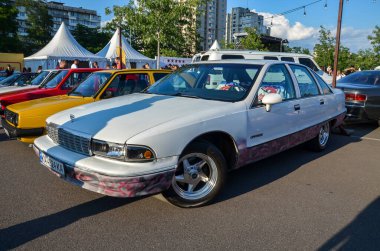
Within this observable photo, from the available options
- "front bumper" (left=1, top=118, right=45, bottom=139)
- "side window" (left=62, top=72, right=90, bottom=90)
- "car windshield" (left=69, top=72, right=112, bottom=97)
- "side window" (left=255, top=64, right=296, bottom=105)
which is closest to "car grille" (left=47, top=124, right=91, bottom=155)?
"front bumper" (left=1, top=118, right=45, bottom=139)

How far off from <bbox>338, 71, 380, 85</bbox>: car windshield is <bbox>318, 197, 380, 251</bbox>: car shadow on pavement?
654 cm

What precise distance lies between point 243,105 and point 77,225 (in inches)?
86.1

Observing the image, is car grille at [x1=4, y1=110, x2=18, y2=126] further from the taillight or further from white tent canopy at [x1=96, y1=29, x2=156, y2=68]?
white tent canopy at [x1=96, y1=29, x2=156, y2=68]

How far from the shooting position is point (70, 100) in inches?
235

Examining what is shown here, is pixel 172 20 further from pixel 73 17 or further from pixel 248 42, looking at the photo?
pixel 73 17

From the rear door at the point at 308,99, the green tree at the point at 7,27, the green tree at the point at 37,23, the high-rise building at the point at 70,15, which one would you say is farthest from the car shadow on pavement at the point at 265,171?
the high-rise building at the point at 70,15

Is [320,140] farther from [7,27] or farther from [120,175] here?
[7,27]

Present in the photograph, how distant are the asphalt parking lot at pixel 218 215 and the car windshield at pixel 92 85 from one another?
6.64 feet

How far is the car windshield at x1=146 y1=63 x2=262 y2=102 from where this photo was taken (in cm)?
410

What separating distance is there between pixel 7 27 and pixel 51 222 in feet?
189

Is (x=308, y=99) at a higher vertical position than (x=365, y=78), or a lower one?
lower

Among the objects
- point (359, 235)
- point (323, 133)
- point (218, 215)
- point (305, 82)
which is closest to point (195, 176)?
point (218, 215)

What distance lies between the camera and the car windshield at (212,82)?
13.4 ft

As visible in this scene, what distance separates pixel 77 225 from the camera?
312 cm
